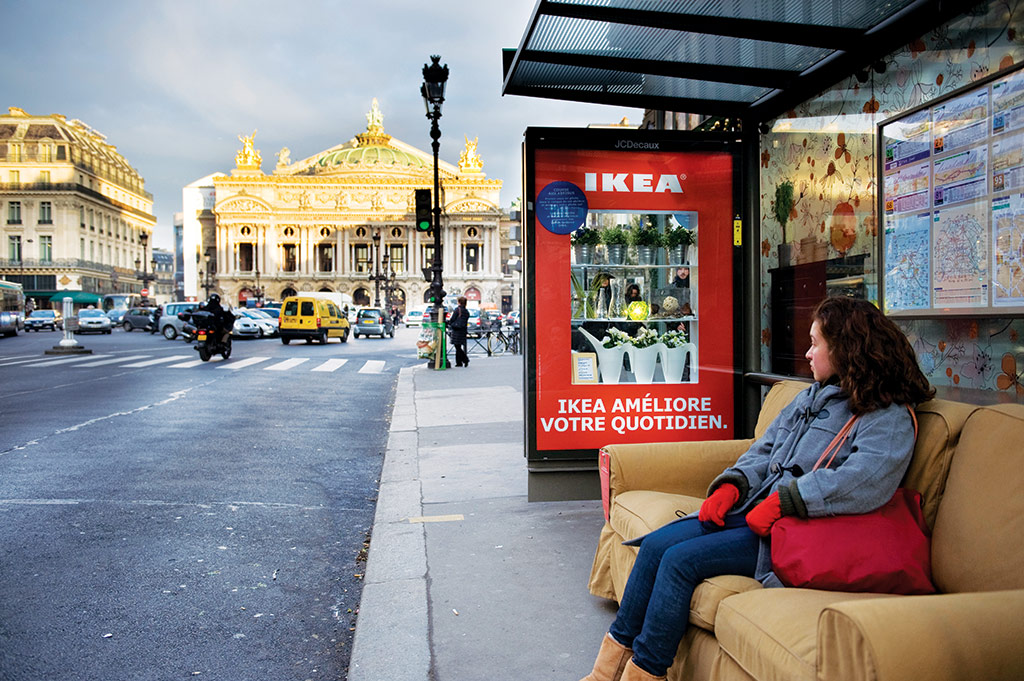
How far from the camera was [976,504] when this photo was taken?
2.28 meters

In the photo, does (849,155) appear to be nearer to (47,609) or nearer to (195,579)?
(195,579)

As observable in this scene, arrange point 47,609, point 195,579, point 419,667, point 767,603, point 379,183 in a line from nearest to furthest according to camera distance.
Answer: point 767,603 < point 419,667 < point 47,609 < point 195,579 < point 379,183

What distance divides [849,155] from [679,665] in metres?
3.14

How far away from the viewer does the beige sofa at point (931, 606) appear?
1705 mm

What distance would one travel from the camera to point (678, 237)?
210 inches

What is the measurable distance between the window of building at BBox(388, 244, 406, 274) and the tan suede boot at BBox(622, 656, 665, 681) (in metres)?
100

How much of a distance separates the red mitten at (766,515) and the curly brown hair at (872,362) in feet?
1.29

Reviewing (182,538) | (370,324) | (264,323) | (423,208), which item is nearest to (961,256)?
(182,538)

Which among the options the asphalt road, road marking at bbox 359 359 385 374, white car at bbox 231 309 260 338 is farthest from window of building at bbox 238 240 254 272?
the asphalt road

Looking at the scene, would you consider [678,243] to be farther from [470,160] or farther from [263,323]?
[470,160]

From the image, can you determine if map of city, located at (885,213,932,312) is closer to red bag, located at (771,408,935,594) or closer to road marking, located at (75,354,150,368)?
red bag, located at (771,408,935,594)

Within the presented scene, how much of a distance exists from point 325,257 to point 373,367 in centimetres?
8475

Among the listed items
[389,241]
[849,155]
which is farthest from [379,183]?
[849,155]

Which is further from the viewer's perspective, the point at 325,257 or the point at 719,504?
the point at 325,257
